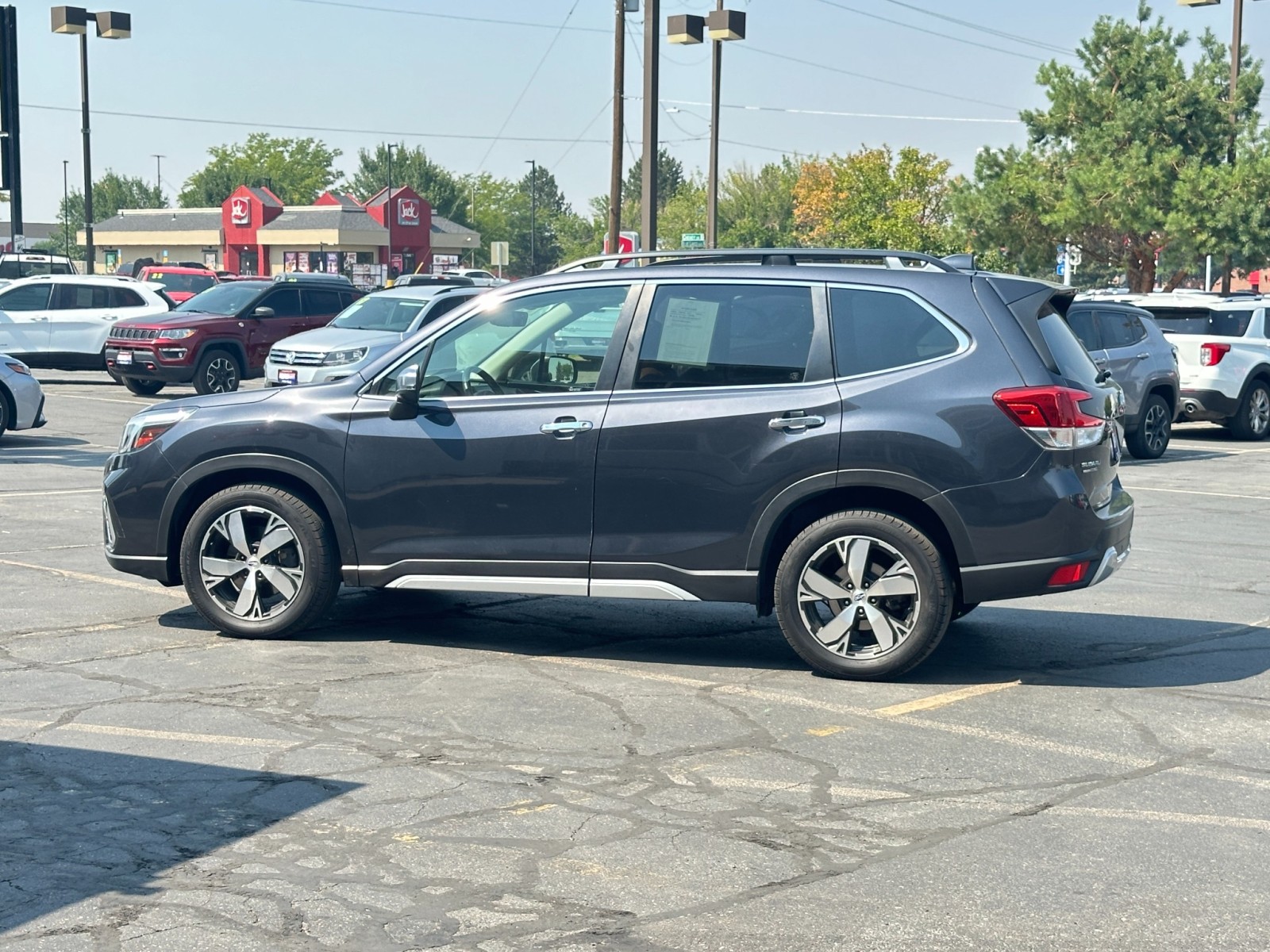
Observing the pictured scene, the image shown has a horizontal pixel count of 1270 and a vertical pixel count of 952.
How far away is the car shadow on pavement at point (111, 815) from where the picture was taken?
4.68m

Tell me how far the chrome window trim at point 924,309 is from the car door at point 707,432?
0.05 metres

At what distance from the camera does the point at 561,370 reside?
771 cm

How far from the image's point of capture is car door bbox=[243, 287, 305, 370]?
25.5 m

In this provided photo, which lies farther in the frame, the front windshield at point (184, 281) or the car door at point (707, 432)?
the front windshield at point (184, 281)

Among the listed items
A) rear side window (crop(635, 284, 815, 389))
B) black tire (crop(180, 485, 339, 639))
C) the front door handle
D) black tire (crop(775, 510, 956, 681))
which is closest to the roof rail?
rear side window (crop(635, 284, 815, 389))

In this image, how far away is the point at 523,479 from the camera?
7609mm

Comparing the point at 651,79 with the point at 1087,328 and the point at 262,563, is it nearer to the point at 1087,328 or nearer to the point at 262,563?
the point at 1087,328

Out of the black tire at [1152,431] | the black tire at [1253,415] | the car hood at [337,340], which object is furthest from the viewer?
the black tire at [1253,415]

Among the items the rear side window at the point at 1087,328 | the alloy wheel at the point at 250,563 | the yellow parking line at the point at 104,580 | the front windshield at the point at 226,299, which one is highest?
the front windshield at the point at 226,299

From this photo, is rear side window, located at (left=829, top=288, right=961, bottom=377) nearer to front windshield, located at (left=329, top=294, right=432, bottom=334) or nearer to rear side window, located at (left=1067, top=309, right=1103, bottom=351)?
rear side window, located at (left=1067, top=309, right=1103, bottom=351)

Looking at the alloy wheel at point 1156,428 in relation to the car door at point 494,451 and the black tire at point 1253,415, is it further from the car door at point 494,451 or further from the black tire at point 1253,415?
the car door at point 494,451

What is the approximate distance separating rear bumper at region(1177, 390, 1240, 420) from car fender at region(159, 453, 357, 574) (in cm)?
1635

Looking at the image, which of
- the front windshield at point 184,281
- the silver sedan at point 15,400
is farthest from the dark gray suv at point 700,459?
the front windshield at point 184,281

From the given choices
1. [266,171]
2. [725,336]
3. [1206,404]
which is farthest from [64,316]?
[266,171]
